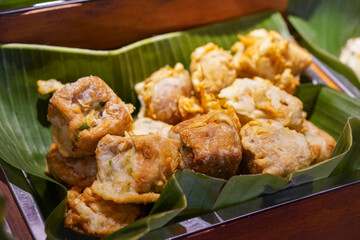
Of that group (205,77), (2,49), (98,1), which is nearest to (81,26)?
(98,1)

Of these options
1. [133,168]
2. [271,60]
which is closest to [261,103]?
[271,60]

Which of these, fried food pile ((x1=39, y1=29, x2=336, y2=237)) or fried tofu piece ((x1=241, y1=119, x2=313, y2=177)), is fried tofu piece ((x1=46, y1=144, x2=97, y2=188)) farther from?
fried tofu piece ((x1=241, y1=119, x2=313, y2=177))

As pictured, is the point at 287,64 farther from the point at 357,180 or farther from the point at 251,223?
the point at 251,223

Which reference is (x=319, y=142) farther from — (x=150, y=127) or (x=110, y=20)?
(x=110, y=20)

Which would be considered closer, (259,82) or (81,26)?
(259,82)

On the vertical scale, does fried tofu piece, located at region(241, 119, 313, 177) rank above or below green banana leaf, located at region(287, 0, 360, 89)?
below

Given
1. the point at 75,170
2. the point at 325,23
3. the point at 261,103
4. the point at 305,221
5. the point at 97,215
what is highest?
the point at 325,23

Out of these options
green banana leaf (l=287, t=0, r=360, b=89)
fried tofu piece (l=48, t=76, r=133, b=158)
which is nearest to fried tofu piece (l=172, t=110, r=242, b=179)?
fried tofu piece (l=48, t=76, r=133, b=158)
